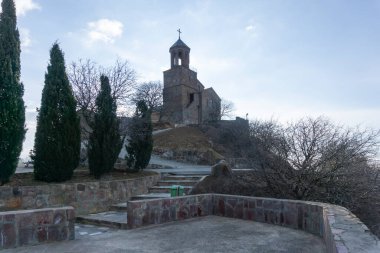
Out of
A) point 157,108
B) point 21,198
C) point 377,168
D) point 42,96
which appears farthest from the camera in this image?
point 157,108

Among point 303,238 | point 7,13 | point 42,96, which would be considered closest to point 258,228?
point 303,238

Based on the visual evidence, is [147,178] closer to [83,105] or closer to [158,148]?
[83,105]

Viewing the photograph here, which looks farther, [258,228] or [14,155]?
[14,155]

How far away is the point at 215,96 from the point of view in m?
46.1

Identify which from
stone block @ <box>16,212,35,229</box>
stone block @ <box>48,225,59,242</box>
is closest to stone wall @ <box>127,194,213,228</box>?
stone block @ <box>48,225,59,242</box>

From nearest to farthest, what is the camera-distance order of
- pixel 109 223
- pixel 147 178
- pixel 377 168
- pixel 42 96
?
pixel 109 223
pixel 377 168
pixel 42 96
pixel 147 178

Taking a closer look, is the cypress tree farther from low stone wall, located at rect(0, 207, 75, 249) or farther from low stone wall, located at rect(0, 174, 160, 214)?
low stone wall, located at rect(0, 207, 75, 249)

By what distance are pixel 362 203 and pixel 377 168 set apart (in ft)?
3.12

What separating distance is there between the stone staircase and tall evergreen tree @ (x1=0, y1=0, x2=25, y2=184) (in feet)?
7.30

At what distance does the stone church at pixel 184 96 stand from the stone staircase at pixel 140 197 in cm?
2874

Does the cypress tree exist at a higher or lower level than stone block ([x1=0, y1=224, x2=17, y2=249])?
higher

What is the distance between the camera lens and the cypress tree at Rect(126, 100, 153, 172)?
42.5 feet

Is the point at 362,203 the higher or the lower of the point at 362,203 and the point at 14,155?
the lower

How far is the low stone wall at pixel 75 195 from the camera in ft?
25.8
